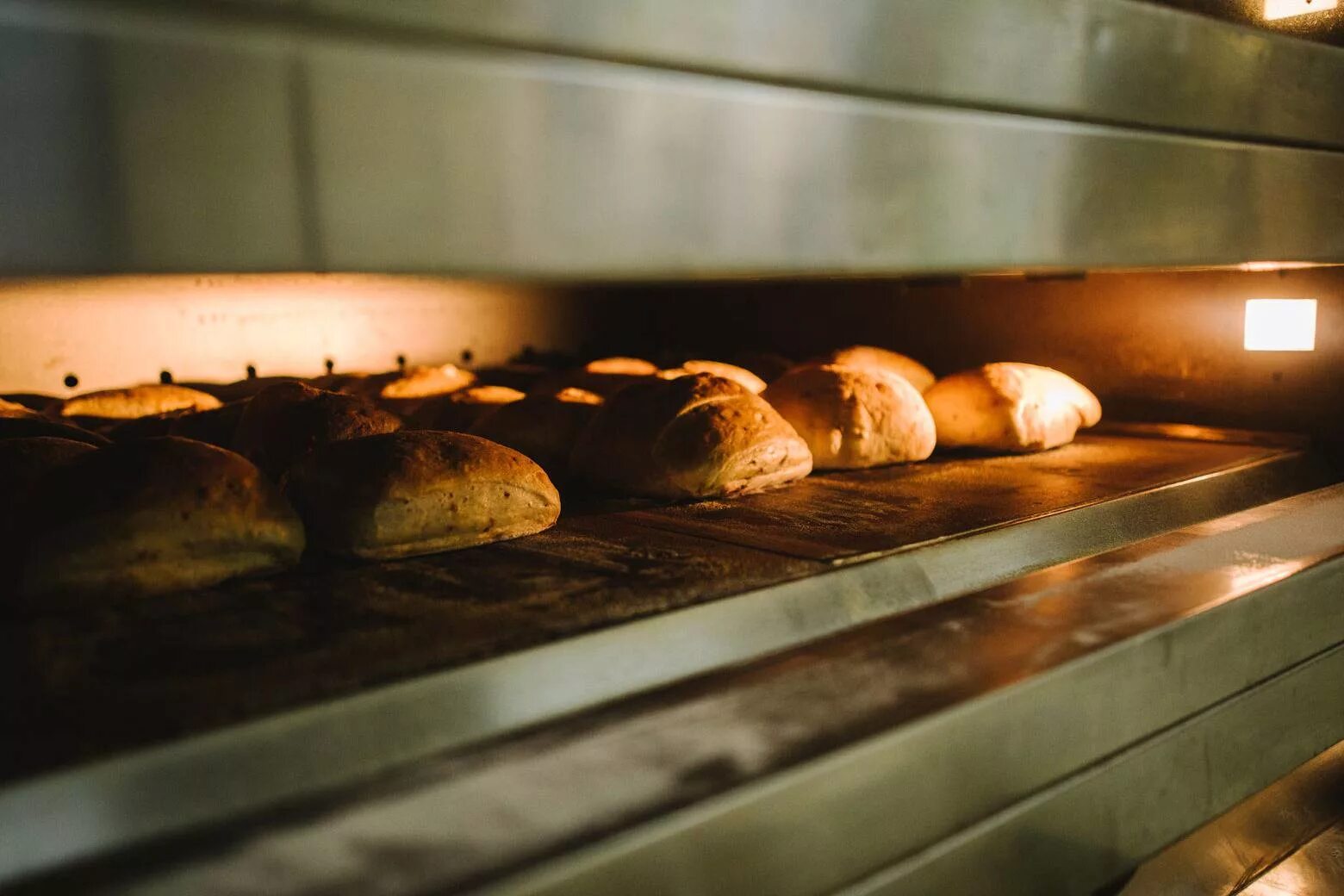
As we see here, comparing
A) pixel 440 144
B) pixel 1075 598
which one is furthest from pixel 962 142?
pixel 440 144

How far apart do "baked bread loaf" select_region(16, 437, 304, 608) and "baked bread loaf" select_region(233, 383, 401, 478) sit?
0.34 metres

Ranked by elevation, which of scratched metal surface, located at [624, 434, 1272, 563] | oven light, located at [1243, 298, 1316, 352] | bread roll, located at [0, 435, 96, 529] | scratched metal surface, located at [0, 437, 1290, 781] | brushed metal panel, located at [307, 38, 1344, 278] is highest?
brushed metal panel, located at [307, 38, 1344, 278]

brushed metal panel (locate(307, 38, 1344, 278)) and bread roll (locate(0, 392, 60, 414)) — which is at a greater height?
brushed metal panel (locate(307, 38, 1344, 278))

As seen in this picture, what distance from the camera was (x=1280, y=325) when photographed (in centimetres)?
235

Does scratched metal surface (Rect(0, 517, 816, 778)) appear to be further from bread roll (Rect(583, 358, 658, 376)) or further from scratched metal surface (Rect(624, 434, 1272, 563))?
bread roll (Rect(583, 358, 658, 376))

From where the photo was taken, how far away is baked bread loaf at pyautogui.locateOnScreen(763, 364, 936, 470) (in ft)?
6.55

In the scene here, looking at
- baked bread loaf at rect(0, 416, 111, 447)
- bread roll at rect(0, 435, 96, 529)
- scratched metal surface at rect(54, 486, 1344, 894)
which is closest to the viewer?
scratched metal surface at rect(54, 486, 1344, 894)

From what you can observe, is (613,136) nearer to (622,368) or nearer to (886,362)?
(622,368)

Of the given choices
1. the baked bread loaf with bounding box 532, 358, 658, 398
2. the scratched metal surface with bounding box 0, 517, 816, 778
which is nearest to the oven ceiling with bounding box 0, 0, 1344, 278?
the scratched metal surface with bounding box 0, 517, 816, 778

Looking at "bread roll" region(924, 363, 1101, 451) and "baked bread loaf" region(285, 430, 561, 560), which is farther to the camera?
"bread roll" region(924, 363, 1101, 451)

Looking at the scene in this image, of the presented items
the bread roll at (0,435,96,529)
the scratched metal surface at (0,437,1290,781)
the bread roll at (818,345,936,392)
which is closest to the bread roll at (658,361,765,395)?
the bread roll at (818,345,936,392)

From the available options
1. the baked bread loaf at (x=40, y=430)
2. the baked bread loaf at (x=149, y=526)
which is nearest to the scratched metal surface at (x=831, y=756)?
the baked bread loaf at (x=149, y=526)

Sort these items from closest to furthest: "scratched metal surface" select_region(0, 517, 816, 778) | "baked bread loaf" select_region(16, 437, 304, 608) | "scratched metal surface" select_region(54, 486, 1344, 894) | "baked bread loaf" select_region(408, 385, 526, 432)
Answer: "scratched metal surface" select_region(54, 486, 1344, 894) < "scratched metal surface" select_region(0, 517, 816, 778) < "baked bread loaf" select_region(16, 437, 304, 608) < "baked bread loaf" select_region(408, 385, 526, 432)

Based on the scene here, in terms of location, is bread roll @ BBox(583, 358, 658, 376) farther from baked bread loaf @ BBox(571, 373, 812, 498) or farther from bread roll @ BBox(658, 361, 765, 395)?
baked bread loaf @ BBox(571, 373, 812, 498)
